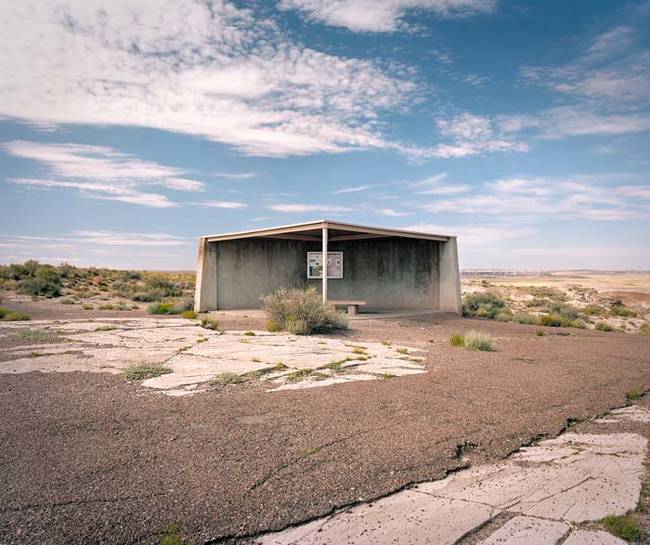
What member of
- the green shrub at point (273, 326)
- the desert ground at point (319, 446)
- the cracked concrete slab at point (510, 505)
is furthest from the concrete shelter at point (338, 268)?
the cracked concrete slab at point (510, 505)

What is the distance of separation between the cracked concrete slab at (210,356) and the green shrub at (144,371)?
0.16 m

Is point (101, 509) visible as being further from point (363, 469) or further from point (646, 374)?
point (646, 374)

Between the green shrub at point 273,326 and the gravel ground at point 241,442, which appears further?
the green shrub at point 273,326

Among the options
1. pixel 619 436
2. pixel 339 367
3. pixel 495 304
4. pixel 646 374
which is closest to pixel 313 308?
pixel 339 367

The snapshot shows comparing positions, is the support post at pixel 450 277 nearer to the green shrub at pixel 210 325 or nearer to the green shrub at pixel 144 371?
the green shrub at pixel 210 325

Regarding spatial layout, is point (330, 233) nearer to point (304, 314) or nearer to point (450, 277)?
point (450, 277)

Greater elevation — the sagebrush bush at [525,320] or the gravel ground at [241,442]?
the sagebrush bush at [525,320]

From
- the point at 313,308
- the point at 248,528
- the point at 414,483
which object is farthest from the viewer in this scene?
the point at 313,308

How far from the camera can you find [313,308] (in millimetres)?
13695

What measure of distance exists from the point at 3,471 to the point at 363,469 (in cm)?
287

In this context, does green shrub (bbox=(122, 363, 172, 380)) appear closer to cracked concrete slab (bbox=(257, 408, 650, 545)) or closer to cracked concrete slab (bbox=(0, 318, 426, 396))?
cracked concrete slab (bbox=(0, 318, 426, 396))

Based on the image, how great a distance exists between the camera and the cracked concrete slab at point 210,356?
7903 millimetres

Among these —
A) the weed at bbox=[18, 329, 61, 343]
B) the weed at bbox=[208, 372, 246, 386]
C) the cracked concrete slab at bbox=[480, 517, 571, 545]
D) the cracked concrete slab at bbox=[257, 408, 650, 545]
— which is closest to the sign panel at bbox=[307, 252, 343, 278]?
the weed at bbox=[18, 329, 61, 343]

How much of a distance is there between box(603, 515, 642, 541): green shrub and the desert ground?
1cm
